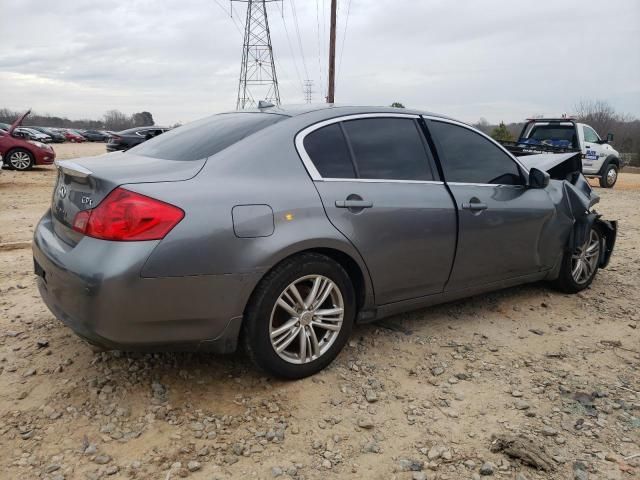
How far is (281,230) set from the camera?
2.67 m

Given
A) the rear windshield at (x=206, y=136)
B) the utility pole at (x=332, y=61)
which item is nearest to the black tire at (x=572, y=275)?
the rear windshield at (x=206, y=136)

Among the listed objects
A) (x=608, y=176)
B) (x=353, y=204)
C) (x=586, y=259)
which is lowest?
(x=608, y=176)

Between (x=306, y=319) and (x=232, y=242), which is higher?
(x=232, y=242)

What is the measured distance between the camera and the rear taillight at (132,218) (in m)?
2.38

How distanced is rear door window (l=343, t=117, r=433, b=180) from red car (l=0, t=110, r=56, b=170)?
13.8 m

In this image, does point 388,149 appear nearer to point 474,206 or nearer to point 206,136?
point 474,206

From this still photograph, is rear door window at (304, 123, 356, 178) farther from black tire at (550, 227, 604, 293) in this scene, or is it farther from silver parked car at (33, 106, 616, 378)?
black tire at (550, 227, 604, 293)

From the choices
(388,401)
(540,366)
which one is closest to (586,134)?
(540,366)

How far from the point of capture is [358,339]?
3.53 meters

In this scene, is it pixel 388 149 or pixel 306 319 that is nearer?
pixel 306 319

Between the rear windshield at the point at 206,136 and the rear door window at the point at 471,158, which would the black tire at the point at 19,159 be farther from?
the rear door window at the point at 471,158

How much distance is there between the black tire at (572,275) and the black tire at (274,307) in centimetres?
234

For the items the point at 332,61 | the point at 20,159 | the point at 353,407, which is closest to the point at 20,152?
the point at 20,159

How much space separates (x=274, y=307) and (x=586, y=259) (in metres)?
3.15
